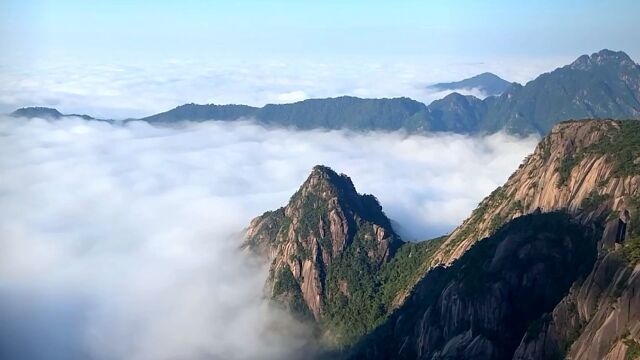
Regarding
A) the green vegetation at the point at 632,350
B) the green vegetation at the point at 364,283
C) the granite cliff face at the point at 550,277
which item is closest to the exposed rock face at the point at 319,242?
the green vegetation at the point at 364,283

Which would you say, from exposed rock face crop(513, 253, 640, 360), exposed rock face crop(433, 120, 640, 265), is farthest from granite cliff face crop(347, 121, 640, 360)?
exposed rock face crop(433, 120, 640, 265)

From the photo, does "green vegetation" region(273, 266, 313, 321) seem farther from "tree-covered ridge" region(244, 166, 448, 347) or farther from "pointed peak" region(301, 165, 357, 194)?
"pointed peak" region(301, 165, 357, 194)

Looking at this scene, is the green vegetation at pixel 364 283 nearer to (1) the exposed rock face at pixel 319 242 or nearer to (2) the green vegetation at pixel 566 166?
(1) the exposed rock face at pixel 319 242

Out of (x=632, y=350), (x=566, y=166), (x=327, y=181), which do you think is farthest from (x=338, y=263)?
(x=632, y=350)

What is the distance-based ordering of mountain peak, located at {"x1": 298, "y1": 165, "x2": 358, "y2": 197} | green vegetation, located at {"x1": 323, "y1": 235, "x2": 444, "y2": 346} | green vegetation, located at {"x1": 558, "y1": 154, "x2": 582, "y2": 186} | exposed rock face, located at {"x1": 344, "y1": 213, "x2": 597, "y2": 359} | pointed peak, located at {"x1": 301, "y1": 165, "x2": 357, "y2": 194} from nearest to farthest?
exposed rock face, located at {"x1": 344, "y1": 213, "x2": 597, "y2": 359} → green vegetation, located at {"x1": 558, "y1": 154, "x2": 582, "y2": 186} → green vegetation, located at {"x1": 323, "y1": 235, "x2": 444, "y2": 346} → mountain peak, located at {"x1": 298, "y1": 165, "x2": 358, "y2": 197} → pointed peak, located at {"x1": 301, "y1": 165, "x2": 357, "y2": 194}

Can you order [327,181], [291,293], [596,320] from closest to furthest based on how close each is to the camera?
[596,320] < [291,293] < [327,181]

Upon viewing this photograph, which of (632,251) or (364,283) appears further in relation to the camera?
(364,283)

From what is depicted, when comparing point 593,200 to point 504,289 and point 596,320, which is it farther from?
point 596,320
